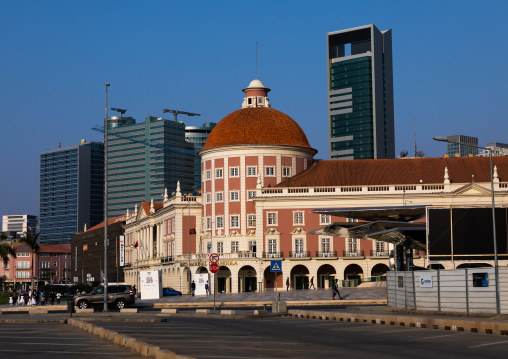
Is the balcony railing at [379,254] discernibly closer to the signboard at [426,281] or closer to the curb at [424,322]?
the curb at [424,322]

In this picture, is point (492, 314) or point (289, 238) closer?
point (492, 314)

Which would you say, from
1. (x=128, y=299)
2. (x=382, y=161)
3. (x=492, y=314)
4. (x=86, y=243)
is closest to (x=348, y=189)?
(x=382, y=161)

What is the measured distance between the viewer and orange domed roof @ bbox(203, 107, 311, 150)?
110 m

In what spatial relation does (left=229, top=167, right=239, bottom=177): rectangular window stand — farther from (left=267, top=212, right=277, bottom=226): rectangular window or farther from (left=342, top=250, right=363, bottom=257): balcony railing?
(left=342, top=250, right=363, bottom=257): balcony railing

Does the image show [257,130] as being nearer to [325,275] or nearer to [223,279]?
[223,279]

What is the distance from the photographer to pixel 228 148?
110688 mm

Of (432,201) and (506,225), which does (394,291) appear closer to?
(506,225)

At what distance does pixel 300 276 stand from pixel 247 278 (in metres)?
6.84

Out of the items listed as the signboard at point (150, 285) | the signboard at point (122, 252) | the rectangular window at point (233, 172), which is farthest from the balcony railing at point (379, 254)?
the signboard at point (122, 252)

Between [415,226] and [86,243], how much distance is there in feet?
508

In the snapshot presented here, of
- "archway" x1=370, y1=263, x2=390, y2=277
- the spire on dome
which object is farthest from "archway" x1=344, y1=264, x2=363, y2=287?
the spire on dome

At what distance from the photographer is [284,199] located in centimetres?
10569

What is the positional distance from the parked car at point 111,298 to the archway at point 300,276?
45529 mm

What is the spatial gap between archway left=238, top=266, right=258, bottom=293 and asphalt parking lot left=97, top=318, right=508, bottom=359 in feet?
242
